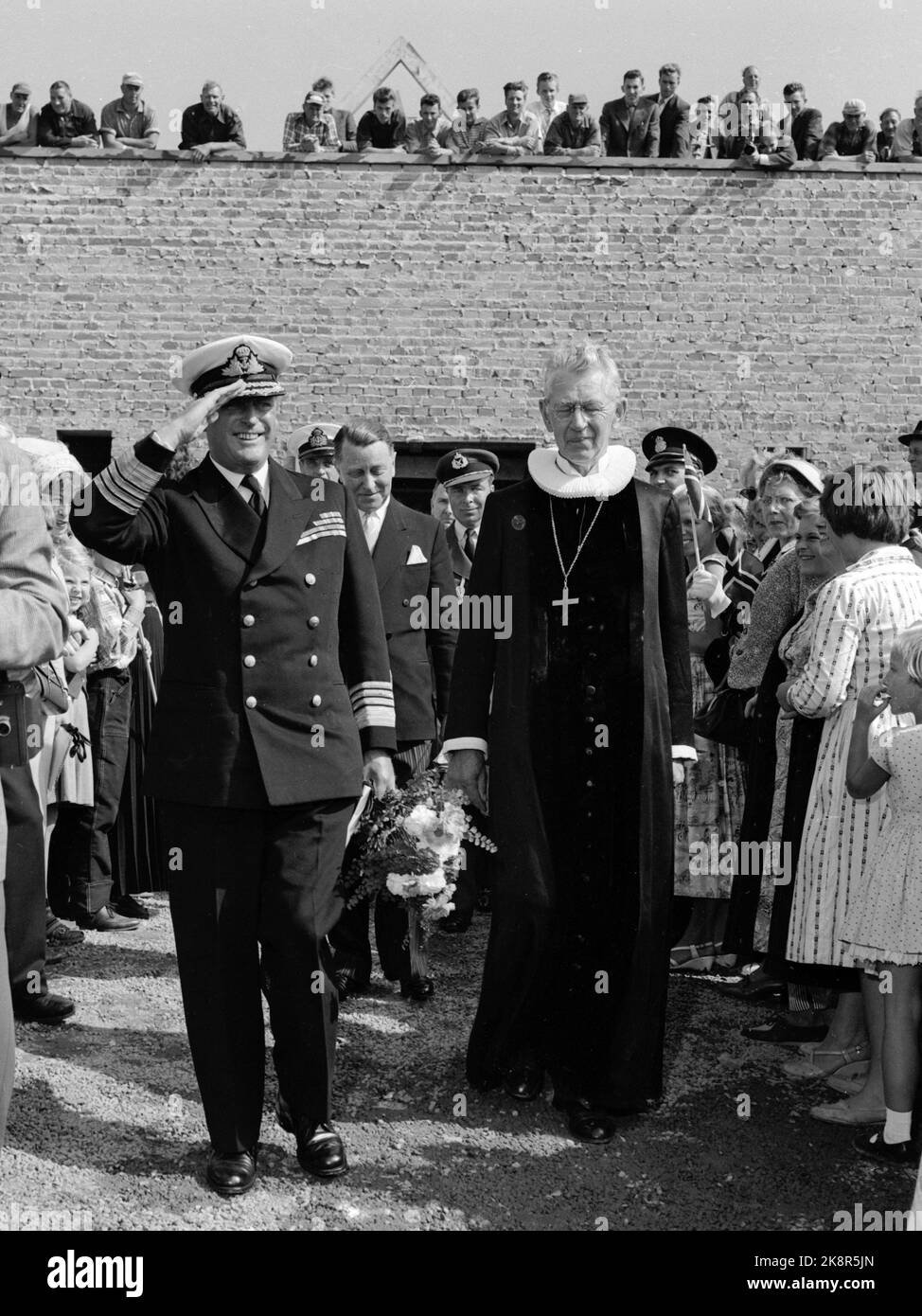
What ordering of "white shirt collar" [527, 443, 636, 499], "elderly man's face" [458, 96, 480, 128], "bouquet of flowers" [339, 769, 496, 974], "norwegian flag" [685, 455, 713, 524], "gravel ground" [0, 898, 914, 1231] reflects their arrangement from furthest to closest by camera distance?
"elderly man's face" [458, 96, 480, 128]
"norwegian flag" [685, 455, 713, 524]
"bouquet of flowers" [339, 769, 496, 974]
"white shirt collar" [527, 443, 636, 499]
"gravel ground" [0, 898, 914, 1231]

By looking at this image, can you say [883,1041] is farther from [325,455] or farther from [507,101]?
[507,101]

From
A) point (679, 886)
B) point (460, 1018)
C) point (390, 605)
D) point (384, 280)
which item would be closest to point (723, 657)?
point (679, 886)

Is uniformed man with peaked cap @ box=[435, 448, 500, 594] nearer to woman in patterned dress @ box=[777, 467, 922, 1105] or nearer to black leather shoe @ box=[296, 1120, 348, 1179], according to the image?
woman in patterned dress @ box=[777, 467, 922, 1105]

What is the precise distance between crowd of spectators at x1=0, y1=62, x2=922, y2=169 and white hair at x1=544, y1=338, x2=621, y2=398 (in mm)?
11701

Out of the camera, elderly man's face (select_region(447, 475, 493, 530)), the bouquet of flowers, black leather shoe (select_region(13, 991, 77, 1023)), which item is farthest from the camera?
elderly man's face (select_region(447, 475, 493, 530))

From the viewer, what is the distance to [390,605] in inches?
231

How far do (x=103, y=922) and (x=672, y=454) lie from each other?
3692 mm

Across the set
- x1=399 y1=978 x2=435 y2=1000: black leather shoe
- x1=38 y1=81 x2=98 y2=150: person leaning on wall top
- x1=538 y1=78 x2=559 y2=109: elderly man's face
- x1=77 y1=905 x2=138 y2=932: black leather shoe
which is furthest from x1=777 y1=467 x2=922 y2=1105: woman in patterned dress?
x1=38 y1=81 x2=98 y2=150: person leaning on wall top

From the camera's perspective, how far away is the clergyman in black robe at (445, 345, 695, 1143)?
4.49 m

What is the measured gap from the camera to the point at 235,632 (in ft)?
13.0

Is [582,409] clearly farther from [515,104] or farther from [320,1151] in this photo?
[515,104]

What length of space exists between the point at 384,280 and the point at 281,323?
1.25 meters

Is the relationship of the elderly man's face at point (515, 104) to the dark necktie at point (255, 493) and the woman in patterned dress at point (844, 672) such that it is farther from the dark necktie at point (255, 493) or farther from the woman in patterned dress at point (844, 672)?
the dark necktie at point (255, 493)

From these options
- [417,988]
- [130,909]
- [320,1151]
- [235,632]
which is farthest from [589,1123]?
[130,909]
